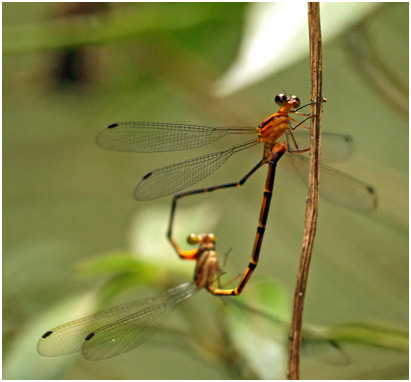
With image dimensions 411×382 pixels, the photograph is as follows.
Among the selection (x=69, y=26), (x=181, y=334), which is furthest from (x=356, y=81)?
(x=181, y=334)

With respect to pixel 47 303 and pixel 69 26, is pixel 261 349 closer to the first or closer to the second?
pixel 47 303

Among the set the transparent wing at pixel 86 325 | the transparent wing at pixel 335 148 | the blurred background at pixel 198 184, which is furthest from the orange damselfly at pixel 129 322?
the transparent wing at pixel 335 148

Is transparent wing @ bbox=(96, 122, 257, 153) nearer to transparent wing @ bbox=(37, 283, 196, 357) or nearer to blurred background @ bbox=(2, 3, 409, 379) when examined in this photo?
blurred background @ bbox=(2, 3, 409, 379)

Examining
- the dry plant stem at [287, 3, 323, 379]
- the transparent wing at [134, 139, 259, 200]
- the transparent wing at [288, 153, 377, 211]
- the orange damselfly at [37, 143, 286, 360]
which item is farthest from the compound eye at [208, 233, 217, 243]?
the dry plant stem at [287, 3, 323, 379]

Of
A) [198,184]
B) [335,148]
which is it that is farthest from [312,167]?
[198,184]

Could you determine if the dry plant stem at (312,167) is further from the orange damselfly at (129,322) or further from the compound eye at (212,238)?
the compound eye at (212,238)
